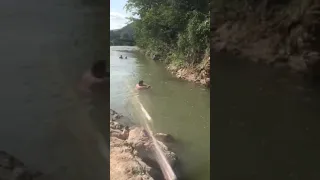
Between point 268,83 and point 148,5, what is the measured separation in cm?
263

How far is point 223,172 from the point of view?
4.33 feet

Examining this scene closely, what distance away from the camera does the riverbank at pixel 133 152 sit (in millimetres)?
2039

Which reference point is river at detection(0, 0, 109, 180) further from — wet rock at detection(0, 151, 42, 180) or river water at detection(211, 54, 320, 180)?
river water at detection(211, 54, 320, 180)

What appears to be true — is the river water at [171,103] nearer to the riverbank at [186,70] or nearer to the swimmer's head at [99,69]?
the riverbank at [186,70]

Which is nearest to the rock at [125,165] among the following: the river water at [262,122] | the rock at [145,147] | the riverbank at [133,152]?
the riverbank at [133,152]

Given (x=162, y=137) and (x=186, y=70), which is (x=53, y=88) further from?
(x=186, y=70)

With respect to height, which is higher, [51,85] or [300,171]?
[51,85]

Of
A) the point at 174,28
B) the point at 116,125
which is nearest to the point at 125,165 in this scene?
the point at 116,125

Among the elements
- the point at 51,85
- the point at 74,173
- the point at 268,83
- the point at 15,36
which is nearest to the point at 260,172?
the point at 268,83

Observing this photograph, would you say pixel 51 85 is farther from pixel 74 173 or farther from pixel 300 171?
pixel 300 171

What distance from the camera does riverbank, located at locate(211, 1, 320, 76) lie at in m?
1.18

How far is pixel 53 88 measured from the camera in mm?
1228

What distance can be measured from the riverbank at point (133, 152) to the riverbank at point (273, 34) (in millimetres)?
1048

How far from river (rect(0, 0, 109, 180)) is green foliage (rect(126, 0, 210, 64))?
1940 millimetres
